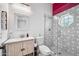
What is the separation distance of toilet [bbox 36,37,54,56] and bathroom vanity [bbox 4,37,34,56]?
3.4 inches

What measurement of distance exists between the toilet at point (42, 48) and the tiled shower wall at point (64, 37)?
4 cm

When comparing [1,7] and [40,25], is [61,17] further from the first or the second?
[1,7]

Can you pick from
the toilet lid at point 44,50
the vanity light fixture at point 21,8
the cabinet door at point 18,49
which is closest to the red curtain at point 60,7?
the vanity light fixture at point 21,8

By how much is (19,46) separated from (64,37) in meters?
0.56

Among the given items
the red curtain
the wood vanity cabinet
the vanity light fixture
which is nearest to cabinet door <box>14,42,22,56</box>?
the wood vanity cabinet

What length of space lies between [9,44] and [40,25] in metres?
0.43

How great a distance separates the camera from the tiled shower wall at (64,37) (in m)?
1.54

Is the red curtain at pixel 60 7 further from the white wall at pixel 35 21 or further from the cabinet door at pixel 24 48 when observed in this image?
the cabinet door at pixel 24 48

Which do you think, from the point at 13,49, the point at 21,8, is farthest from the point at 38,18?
the point at 13,49

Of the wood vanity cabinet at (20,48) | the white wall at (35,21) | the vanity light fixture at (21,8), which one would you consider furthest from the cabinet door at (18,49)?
the vanity light fixture at (21,8)

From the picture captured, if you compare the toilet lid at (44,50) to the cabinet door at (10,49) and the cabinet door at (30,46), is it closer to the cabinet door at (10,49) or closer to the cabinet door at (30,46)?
the cabinet door at (30,46)

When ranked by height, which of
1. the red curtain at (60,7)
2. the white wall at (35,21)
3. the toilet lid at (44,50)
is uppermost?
the red curtain at (60,7)

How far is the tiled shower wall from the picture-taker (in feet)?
5.04

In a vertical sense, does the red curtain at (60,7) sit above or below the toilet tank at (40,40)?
above
